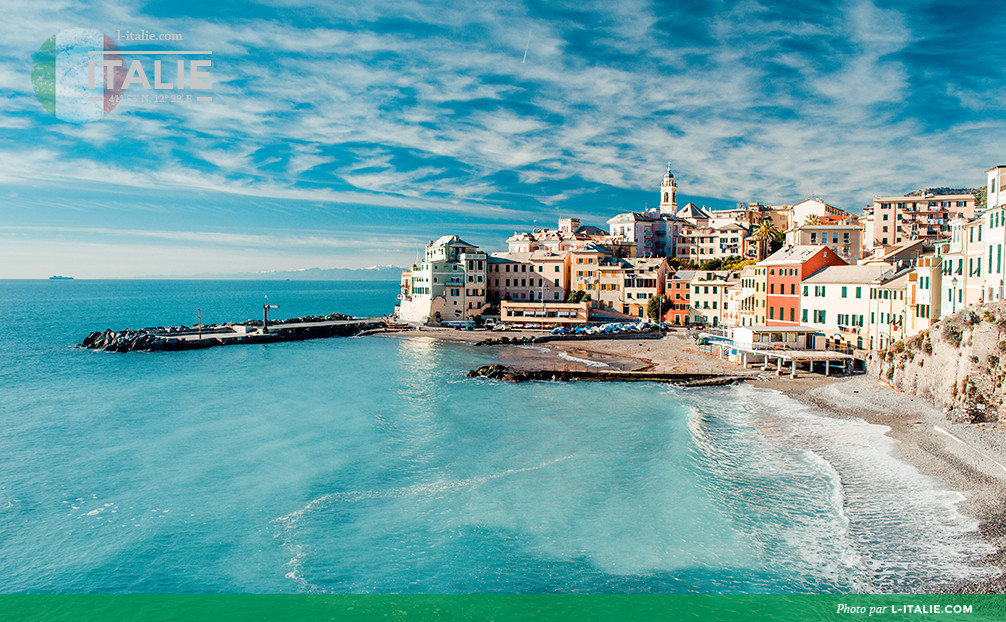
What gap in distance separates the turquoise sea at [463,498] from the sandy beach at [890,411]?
3.07 feet

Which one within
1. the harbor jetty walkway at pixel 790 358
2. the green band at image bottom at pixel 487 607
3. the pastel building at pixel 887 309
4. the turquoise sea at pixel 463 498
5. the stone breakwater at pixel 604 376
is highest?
the pastel building at pixel 887 309

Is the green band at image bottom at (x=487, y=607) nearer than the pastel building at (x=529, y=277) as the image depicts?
Yes

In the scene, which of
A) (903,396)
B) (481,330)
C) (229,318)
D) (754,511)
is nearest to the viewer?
(754,511)

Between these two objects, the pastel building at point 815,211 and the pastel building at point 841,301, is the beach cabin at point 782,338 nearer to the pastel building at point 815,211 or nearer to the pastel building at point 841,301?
the pastel building at point 841,301

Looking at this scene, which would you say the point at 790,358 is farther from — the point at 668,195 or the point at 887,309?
the point at 668,195

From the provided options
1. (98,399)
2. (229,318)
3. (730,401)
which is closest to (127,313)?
(229,318)

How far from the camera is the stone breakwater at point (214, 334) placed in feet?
245

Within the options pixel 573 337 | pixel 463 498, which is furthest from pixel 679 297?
pixel 463 498

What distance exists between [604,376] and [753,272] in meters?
31.8

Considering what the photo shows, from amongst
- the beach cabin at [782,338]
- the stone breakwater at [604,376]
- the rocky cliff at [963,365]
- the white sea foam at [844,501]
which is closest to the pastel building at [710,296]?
the beach cabin at [782,338]

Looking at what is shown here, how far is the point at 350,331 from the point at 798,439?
245ft

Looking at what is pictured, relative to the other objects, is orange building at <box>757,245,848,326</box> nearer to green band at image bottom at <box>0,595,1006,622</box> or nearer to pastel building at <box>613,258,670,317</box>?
pastel building at <box>613,258,670,317</box>

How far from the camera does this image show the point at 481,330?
93.8 m

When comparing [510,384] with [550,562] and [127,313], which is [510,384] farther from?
[127,313]
